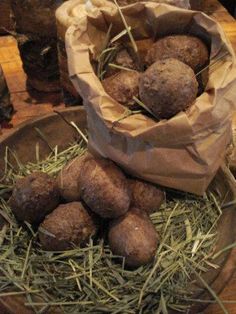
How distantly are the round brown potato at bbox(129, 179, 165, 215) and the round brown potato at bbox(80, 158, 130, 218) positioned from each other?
0.08 feet

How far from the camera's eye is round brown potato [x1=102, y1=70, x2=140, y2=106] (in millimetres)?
630

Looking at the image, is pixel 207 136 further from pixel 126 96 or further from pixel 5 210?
pixel 5 210

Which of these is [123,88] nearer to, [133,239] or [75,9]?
[133,239]

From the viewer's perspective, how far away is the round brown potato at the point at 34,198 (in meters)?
0.66

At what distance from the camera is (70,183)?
2.26 ft

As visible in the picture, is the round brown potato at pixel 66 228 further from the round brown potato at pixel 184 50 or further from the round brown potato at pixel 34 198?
the round brown potato at pixel 184 50

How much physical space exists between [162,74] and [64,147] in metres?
0.32

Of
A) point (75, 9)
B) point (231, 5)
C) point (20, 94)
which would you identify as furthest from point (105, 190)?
point (231, 5)

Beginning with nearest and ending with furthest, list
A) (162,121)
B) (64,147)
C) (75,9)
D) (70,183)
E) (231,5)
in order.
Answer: (162,121), (70,183), (64,147), (75,9), (231,5)

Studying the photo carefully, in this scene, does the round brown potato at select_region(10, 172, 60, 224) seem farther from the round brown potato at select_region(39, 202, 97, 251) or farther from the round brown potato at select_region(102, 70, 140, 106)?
the round brown potato at select_region(102, 70, 140, 106)

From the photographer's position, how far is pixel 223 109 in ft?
1.95

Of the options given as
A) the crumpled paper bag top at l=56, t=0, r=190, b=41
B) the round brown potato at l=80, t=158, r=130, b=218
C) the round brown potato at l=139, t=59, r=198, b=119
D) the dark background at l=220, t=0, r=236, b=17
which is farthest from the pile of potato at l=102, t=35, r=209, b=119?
the dark background at l=220, t=0, r=236, b=17

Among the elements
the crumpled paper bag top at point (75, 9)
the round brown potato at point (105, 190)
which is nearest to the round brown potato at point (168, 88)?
the round brown potato at point (105, 190)

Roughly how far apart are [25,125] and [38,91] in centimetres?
42
